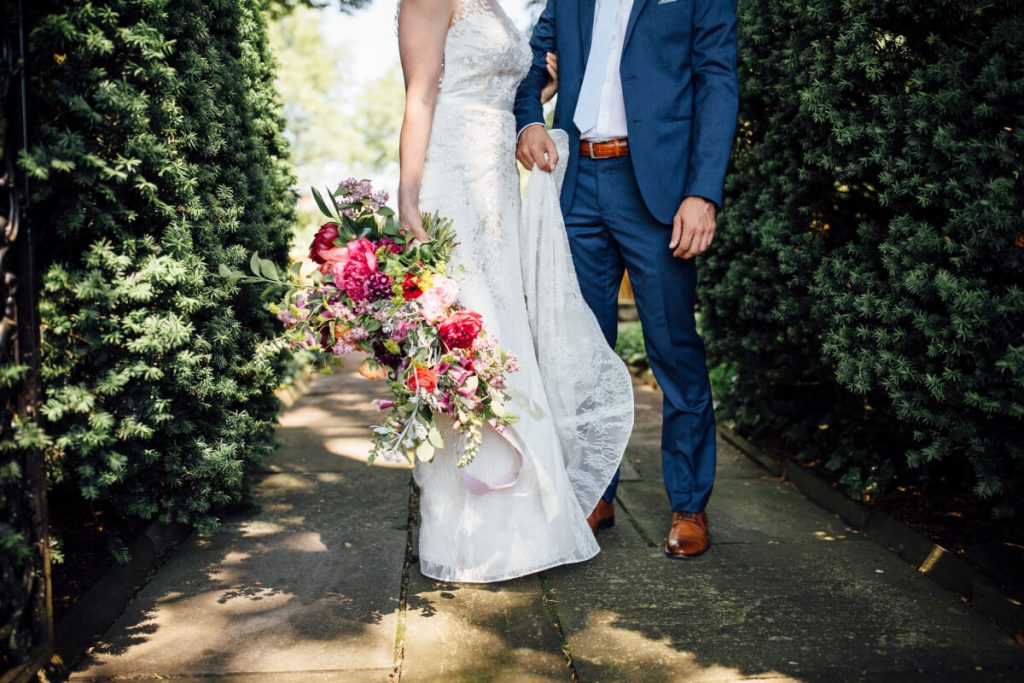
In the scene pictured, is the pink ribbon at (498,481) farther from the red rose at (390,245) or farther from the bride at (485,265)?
the red rose at (390,245)

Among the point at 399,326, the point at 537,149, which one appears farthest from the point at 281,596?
the point at 537,149

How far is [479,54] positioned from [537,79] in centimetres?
59

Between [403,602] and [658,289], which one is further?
[658,289]

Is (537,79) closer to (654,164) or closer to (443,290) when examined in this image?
(654,164)

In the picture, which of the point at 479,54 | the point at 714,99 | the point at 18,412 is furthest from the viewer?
the point at 714,99

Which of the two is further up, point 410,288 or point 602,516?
point 410,288

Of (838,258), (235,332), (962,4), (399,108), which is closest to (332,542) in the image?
(235,332)

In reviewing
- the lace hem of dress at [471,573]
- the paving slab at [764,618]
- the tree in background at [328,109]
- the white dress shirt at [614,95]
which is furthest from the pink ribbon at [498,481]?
the tree in background at [328,109]

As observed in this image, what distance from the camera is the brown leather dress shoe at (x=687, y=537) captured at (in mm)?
3057

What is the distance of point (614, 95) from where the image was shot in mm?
3160

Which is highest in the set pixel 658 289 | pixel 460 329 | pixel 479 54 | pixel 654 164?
pixel 479 54

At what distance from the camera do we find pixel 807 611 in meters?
2.60

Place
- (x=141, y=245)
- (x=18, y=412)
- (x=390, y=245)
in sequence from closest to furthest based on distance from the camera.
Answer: (x=18, y=412)
(x=141, y=245)
(x=390, y=245)

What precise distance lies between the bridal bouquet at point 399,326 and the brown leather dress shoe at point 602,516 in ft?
2.76
